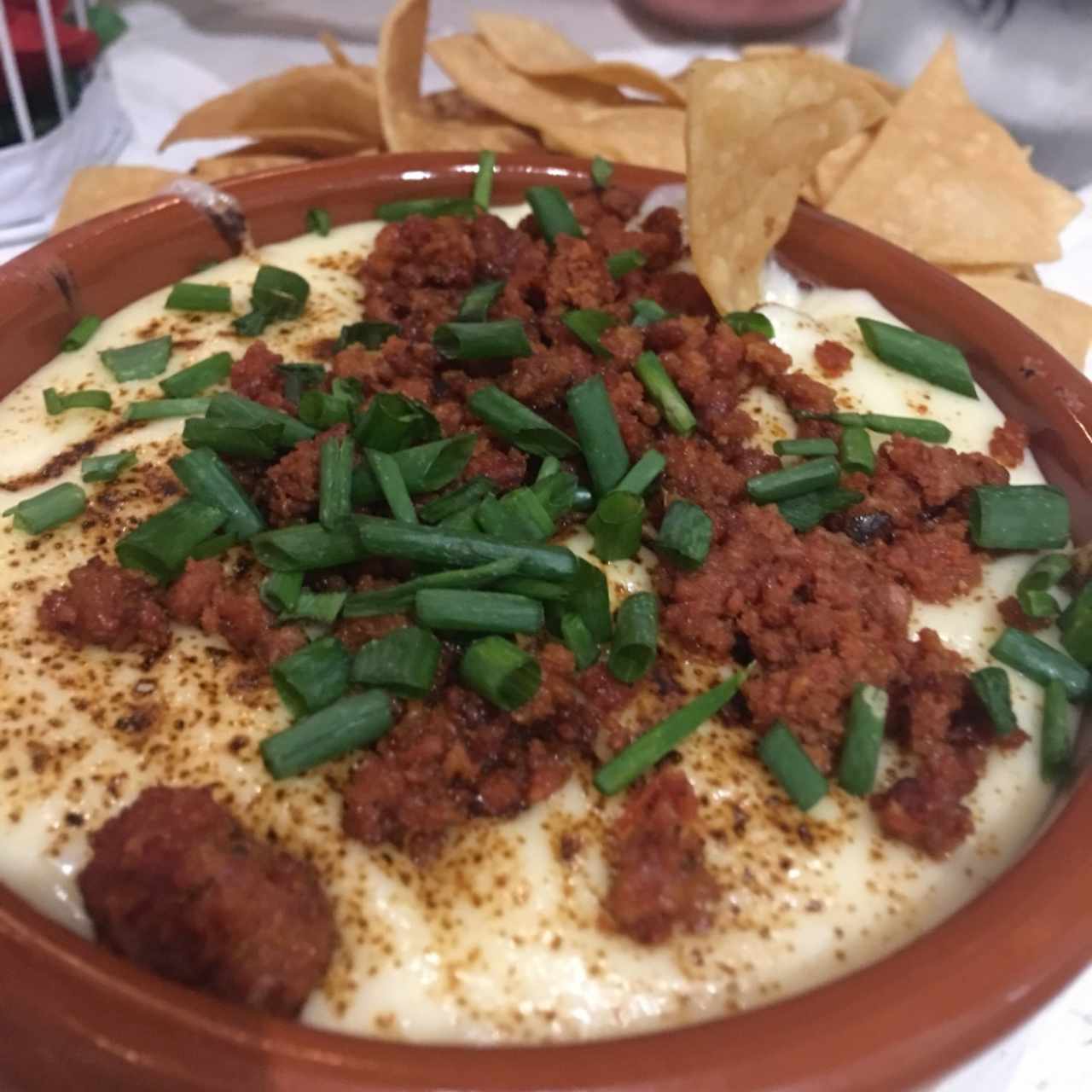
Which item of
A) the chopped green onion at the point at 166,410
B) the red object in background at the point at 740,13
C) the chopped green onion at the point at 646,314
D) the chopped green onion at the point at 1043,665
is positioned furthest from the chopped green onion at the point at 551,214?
the red object in background at the point at 740,13

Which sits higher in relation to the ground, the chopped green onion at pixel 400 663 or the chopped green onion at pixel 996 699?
the chopped green onion at pixel 400 663

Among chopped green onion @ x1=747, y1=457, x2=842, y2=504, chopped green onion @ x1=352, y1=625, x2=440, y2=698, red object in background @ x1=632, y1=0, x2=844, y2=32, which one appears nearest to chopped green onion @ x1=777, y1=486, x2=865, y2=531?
chopped green onion @ x1=747, y1=457, x2=842, y2=504

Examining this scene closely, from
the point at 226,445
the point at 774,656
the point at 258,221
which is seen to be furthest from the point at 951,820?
the point at 258,221

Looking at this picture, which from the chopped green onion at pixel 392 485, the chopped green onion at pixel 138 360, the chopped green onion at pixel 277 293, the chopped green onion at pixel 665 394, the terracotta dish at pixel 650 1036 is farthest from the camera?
the chopped green onion at pixel 277 293

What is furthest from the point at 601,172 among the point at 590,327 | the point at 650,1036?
the point at 650,1036

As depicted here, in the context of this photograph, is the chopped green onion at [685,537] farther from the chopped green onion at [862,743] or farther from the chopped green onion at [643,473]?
the chopped green onion at [862,743]

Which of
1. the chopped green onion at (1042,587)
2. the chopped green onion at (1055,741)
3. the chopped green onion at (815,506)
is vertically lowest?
the chopped green onion at (1055,741)

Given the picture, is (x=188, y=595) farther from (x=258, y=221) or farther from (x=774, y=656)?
(x=258, y=221)
